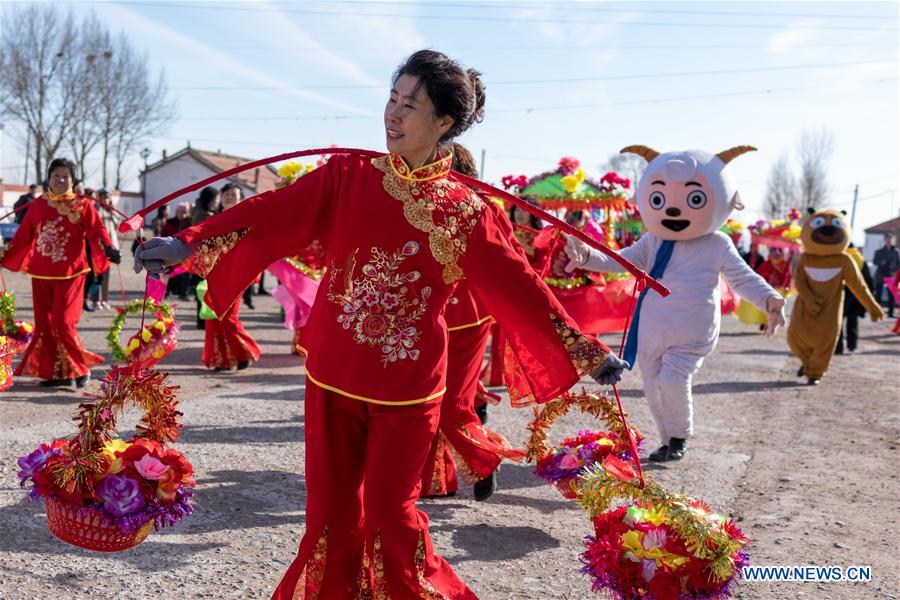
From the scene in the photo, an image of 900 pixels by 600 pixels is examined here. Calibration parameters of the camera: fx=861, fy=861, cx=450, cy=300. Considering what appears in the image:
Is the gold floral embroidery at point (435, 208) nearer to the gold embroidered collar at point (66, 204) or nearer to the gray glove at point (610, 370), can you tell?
the gray glove at point (610, 370)

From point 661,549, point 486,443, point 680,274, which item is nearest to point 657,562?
point 661,549

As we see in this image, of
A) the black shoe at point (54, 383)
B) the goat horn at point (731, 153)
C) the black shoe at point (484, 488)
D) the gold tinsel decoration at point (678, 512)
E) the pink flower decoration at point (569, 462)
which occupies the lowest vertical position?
the black shoe at point (484, 488)

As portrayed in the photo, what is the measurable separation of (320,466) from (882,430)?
20.1 ft

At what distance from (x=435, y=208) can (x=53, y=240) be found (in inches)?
202

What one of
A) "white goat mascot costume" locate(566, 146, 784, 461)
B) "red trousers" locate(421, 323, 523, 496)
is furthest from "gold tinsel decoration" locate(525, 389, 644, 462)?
"white goat mascot costume" locate(566, 146, 784, 461)

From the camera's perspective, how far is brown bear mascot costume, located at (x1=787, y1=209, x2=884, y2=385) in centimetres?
975

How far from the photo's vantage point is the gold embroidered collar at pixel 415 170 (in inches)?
114

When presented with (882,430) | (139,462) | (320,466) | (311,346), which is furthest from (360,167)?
(882,430)

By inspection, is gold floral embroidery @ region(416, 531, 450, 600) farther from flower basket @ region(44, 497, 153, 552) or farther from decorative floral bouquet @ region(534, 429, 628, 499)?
decorative floral bouquet @ region(534, 429, 628, 499)

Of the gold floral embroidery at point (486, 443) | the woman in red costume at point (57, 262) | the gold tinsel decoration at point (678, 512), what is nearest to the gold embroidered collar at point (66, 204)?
the woman in red costume at point (57, 262)

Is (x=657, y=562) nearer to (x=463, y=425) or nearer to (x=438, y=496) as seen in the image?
(x=463, y=425)

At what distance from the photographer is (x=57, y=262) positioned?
22.7 feet

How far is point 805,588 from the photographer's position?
3.78 metres

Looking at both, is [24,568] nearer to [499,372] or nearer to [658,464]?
[658,464]
